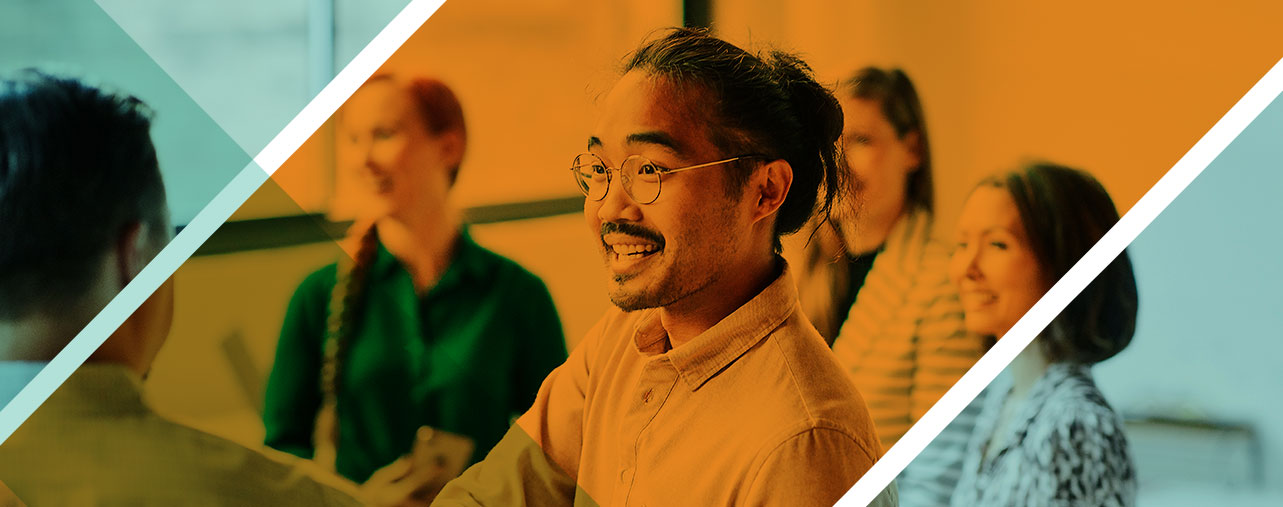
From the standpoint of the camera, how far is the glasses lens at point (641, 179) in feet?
6.08

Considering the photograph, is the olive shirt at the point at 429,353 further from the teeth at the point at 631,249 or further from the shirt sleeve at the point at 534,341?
the teeth at the point at 631,249

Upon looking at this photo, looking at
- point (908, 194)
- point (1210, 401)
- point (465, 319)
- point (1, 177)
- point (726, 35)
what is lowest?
point (1210, 401)

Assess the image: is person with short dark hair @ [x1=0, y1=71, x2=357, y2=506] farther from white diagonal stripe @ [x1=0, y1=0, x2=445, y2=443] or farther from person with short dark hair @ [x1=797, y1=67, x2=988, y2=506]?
person with short dark hair @ [x1=797, y1=67, x2=988, y2=506]

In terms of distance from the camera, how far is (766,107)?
1.84 metres

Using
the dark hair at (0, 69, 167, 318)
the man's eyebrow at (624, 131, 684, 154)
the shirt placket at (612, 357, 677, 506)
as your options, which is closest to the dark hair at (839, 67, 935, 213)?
the man's eyebrow at (624, 131, 684, 154)

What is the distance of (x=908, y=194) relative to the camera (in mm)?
2092

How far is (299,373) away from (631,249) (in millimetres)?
663

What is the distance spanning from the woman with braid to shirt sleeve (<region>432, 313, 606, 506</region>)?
28 mm

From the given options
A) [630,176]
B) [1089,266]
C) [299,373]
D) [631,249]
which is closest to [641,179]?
[630,176]

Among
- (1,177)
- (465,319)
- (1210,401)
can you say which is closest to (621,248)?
(465,319)

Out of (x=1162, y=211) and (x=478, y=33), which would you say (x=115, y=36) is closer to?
(x=478, y=33)

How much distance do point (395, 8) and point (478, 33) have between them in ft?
0.55

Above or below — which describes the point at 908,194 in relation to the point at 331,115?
below

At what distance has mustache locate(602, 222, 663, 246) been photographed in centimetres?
189
